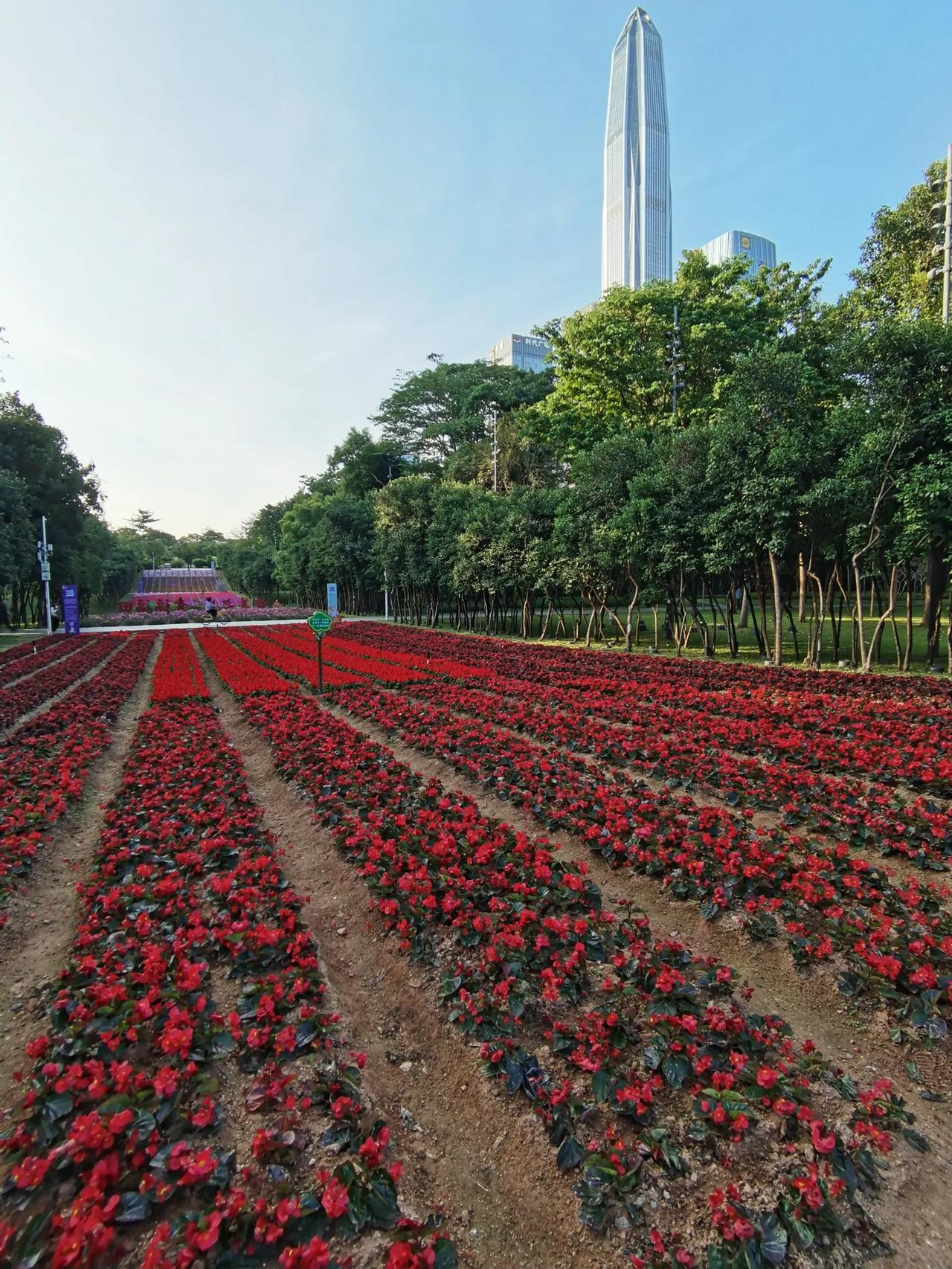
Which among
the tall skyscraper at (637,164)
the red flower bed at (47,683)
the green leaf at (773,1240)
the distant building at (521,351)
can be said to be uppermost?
the tall skyscraper at (637,164)

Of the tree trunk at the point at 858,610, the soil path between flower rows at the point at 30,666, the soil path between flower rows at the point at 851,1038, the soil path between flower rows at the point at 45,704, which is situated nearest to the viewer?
the soil path between flower rows at the point at 851,1038

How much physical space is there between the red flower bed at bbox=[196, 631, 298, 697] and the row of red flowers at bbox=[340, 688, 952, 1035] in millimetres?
7984

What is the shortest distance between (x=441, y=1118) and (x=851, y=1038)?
2295mm

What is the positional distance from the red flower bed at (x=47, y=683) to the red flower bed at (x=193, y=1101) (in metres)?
9.39

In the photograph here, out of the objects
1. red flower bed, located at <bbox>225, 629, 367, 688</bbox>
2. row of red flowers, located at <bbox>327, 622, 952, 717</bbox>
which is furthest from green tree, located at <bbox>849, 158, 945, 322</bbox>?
red flower bed, located at <bbox>225, 629, 367, 688</bbox>

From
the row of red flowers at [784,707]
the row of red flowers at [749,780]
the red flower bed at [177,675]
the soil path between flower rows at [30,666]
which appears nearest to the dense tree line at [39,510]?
the soil path between flower rows at [30,666]

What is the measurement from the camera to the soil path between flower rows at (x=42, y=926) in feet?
11.6

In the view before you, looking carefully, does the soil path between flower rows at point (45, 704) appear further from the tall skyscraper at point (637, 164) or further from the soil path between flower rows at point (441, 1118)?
the tall skyscraper at point (637, 164)

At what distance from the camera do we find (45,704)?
546 inches

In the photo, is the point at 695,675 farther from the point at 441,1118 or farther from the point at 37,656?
the point at 37,656

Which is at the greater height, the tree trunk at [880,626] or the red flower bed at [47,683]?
the tree trunk at [880,626]

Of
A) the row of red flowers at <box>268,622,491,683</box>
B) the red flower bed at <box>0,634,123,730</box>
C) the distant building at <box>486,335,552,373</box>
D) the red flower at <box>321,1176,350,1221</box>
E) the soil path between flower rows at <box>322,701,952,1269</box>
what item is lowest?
the soil path between flower rows at <box>322,701,952,1269</box>

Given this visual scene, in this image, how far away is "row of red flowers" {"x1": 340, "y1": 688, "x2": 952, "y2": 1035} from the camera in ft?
11.9

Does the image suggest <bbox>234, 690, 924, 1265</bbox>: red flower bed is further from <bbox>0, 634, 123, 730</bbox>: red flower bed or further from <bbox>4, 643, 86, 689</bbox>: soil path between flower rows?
<bbox>4, 643, 86, 689</bbox>: soil path between flower rows
